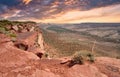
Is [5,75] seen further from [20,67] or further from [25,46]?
[25,46]

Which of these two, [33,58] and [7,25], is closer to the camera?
[33,58]

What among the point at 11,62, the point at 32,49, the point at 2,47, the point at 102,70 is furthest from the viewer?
the point at 32,49

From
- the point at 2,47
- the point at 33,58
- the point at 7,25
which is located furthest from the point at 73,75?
the point at 7,25

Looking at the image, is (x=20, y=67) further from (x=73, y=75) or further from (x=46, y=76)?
(x=73, y=75)

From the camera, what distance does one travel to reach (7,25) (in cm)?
4419

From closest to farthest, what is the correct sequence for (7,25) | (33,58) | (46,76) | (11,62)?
(46,76)
(11,62)
(33,58)
(7,25)

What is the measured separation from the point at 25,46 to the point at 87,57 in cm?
987

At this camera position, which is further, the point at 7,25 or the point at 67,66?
the point at 7,25

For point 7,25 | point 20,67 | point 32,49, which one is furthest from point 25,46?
point 7,25

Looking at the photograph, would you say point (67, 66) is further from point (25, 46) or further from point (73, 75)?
point (25, 46)

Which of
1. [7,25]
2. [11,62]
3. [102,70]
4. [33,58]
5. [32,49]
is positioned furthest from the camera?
[7,25]

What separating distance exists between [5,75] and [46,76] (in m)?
2.90

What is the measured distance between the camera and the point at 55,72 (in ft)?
61.2

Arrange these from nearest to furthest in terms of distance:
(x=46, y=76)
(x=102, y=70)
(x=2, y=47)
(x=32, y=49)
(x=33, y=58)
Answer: (x=46, y=76) < (x=102, y=70) < (x=33, y=58) < (x=2, y=47) < (x=32, y=49)
